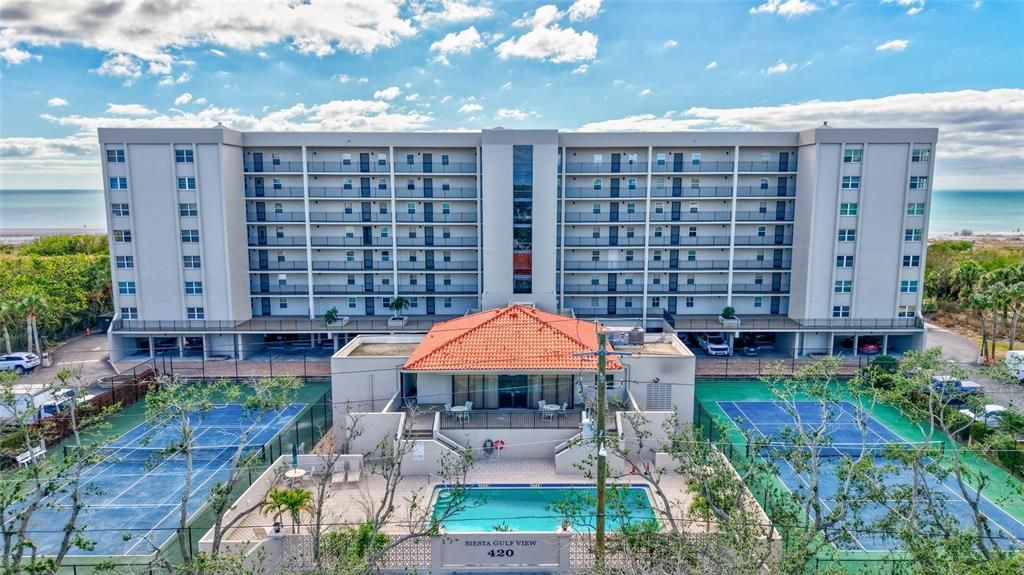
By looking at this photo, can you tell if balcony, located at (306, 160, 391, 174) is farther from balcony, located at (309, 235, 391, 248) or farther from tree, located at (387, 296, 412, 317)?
tree, located at (387, 296, 412, 317)

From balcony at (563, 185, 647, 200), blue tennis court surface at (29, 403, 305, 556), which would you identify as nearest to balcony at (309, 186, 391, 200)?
balcony at (563, 185, 647, 200)

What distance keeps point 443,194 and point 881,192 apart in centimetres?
3057

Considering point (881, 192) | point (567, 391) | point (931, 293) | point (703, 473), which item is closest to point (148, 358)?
point (567, 391)

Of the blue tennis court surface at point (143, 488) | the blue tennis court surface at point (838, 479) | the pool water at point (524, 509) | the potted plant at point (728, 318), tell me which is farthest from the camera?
the potted plant at point (728, 318)

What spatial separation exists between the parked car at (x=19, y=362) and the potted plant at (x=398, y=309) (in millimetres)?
23430

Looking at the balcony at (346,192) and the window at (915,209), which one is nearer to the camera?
the window at (915,209)

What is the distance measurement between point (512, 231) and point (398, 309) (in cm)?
1029

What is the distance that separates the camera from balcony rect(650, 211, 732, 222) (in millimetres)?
44750

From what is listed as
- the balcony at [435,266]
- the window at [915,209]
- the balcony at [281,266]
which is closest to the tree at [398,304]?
the balcony at [435,266]

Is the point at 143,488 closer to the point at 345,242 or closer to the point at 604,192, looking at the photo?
the point at 345,242

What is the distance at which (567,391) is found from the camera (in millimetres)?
27781

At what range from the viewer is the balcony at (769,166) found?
4384 cm

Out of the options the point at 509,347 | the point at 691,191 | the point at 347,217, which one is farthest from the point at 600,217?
the point at 509,347

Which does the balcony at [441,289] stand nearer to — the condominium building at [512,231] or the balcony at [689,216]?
the condominium building at [512,231]
